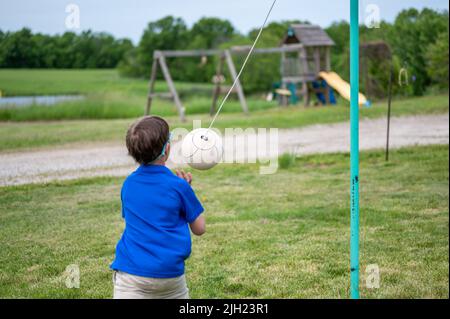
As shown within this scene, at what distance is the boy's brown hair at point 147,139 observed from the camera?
9.00ft

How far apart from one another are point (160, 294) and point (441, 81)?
16.9 metres

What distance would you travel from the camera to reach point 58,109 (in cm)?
1265

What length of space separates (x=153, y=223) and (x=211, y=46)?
36.1 meters

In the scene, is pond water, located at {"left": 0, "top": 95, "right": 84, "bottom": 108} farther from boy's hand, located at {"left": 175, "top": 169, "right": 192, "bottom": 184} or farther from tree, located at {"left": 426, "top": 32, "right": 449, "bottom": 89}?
tree, located at {"left": 426, "top": 32, "right": 449, "bottom": 89}

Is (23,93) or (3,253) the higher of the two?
(23,93)

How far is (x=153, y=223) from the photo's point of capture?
2.71 meters

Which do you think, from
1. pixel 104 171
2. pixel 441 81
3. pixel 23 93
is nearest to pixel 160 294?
pixel 104 171

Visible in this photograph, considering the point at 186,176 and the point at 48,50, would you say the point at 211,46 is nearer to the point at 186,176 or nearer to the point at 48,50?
the point at 48,50

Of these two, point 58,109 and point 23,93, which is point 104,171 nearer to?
point 23,93

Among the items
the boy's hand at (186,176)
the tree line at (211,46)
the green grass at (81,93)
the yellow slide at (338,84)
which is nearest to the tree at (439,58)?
the tree line at (211,46)

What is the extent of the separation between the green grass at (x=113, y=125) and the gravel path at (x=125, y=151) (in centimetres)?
34

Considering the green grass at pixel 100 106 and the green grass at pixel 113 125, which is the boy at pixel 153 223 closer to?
the green grass at pixel 113 125

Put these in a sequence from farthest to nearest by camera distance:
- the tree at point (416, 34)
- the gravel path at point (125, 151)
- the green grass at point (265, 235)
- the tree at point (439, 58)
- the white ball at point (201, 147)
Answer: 1. the tree at point (439, 58)
2. the tree at point (416, 34)
3. the gravel path at point (125, 151)
4. the green grass at point (265, 235)
5. the white ball at point (201, 147)
